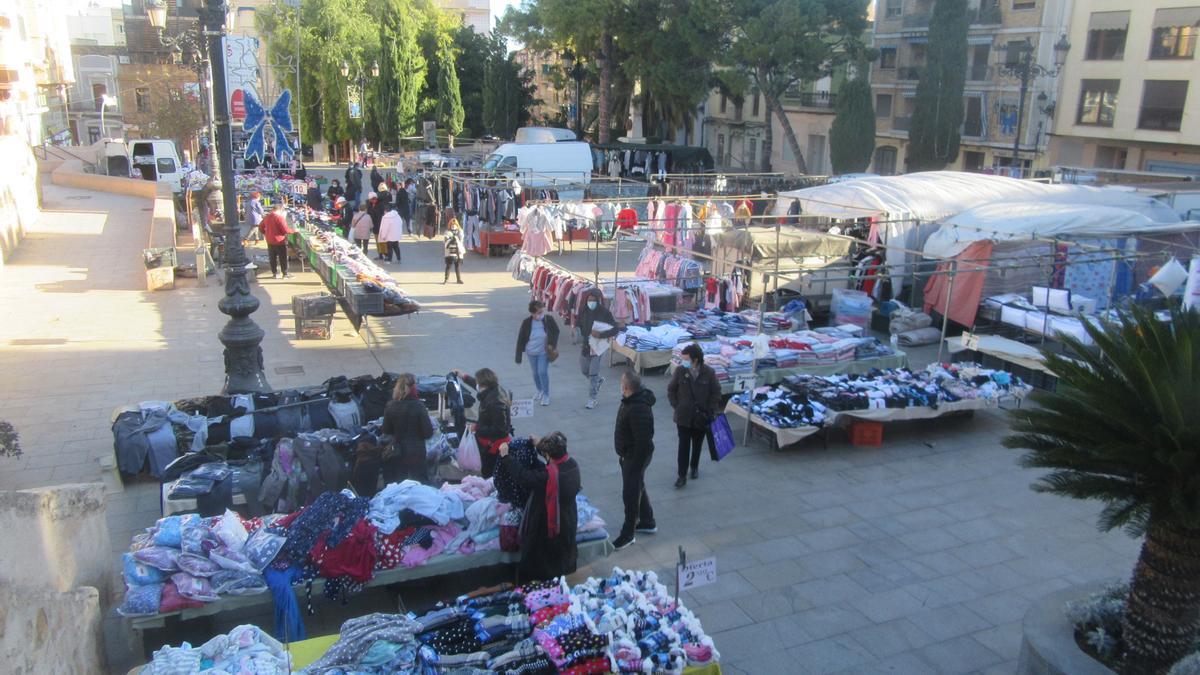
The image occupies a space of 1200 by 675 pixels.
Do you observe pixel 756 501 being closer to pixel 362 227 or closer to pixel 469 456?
pixel 469 456

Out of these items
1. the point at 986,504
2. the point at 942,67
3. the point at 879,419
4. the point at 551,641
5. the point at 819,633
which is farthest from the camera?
the point at 942,67

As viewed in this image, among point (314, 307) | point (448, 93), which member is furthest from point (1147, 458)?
point (448, 93)

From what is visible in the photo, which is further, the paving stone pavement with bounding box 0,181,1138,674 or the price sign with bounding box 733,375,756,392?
the price sign with bounding box 733,375,756,392

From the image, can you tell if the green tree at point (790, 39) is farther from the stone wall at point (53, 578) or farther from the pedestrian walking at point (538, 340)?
the stone wall at point (53, 578)

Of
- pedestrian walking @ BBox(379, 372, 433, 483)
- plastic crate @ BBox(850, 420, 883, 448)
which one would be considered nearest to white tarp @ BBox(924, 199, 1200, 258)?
plastic crate @ BBox(850, 420, 883, 448)

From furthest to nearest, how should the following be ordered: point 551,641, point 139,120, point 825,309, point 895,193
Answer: point 139,120 → point 895,193 → point 825,309 → point 551,641

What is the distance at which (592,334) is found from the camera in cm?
1212

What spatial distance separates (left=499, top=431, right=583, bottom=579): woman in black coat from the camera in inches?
258

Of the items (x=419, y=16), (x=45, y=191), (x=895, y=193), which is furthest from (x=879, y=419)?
(x=419, y=16)

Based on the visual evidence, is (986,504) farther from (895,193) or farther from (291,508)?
(895,193)

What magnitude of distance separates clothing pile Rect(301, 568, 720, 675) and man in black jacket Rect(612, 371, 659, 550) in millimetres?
1874

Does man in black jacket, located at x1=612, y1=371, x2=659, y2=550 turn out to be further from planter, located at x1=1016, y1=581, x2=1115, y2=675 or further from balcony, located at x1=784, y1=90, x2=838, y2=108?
balcony, located at x1=784, y1=90, x2=838, y2=108

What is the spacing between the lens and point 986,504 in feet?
29.7

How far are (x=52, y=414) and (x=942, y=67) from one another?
3593cm
